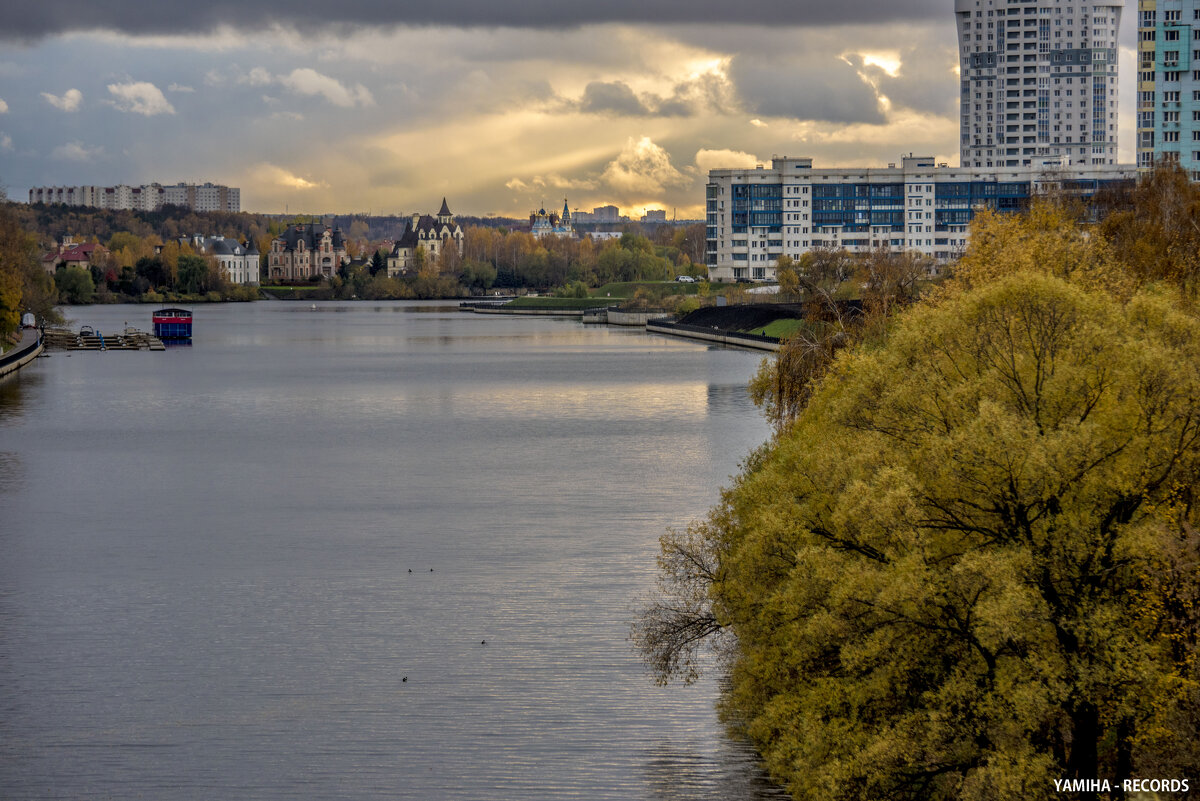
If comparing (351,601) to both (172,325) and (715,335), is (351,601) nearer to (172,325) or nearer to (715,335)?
(715,335)

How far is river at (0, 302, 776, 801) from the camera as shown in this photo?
1452 centimetres

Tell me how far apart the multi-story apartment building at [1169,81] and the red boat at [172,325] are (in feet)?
194

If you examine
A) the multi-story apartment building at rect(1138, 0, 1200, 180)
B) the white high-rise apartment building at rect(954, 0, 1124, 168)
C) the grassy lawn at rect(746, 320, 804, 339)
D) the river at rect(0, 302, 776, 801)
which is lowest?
the river at rect(0, 302, 776, 801)

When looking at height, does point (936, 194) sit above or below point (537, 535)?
above

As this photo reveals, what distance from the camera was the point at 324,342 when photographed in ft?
297

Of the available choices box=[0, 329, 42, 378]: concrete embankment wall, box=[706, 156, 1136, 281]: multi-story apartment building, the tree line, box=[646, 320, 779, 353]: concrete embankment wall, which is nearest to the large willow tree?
the tree line

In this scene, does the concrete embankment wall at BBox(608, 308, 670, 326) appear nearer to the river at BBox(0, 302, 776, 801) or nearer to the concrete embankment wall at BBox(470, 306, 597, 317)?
the concrete embankment wall at BBox(470, 306, 597, 317)

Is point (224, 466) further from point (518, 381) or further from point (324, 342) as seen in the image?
point (324, 342)

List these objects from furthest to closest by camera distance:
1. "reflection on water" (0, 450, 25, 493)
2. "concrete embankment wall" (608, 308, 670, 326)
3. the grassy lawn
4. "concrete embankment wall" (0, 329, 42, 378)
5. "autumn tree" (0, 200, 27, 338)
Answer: "concrete embankment wall" (608, 308, 670, 326) → the grassy lawn → "concrete embankment wall" (0, 329, 42, 378) → "autumn tree" (0, 200, 27, 338) → "reflection on water" (0, 450, 25, 493)

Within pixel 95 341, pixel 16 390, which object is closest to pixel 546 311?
pixel 95 341

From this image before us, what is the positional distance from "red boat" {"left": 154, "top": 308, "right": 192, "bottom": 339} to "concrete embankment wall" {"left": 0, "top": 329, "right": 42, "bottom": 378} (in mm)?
7932

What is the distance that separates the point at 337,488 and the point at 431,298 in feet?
534

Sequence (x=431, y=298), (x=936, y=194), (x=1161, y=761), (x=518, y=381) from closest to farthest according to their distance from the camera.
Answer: (x=1161, y=761) < (x=518, y=381) < (x=936, y=194) < (x=431, y=298)

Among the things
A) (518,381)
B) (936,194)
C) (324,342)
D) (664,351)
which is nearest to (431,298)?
(936,194)
